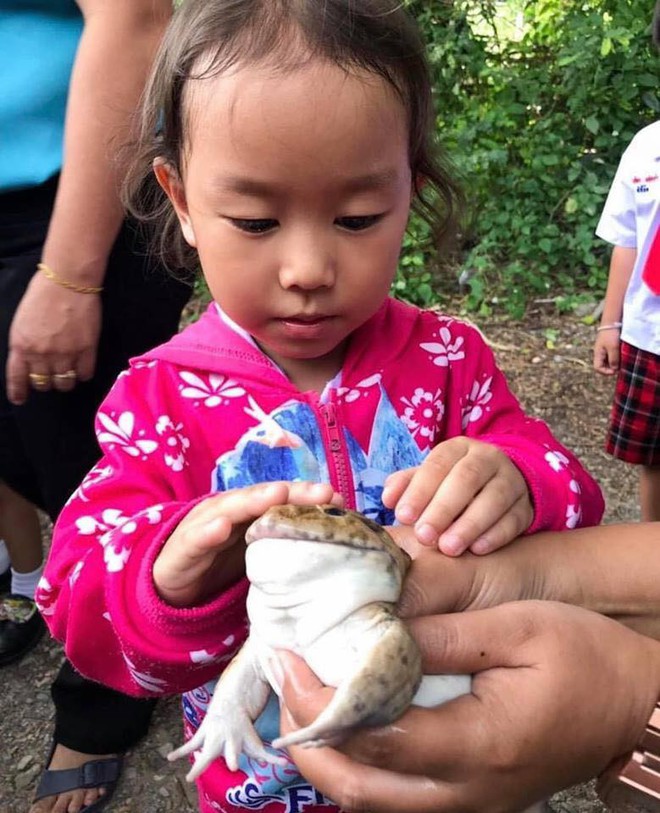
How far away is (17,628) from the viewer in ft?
9.20

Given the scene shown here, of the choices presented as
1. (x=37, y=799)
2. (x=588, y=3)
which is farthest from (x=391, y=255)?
(x=588, y=3)

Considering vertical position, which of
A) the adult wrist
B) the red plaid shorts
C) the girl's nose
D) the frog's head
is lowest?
the red plaid shorts

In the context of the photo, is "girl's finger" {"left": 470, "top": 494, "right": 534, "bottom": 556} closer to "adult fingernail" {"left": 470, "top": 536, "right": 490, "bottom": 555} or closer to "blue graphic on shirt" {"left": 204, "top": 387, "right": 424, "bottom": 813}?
"adult fingernail" {"left": 470, "top": 536, "right": 490, "bottom": 555}

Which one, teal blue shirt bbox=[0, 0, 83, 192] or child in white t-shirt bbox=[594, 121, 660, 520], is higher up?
teal blue shirt bbox=[0, 0, 83, 192]

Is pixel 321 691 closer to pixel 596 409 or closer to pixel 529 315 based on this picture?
pixel 596 409

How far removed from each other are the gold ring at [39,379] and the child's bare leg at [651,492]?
2374mm

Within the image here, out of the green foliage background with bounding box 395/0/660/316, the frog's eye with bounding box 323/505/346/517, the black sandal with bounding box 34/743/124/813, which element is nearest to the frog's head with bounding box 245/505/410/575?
the frog's eye with bounding box 323/505/346/517

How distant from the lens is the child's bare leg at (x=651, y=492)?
322cm

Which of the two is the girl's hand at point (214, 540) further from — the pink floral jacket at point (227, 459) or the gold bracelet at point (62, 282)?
the gold bracelet at point (62, 282)

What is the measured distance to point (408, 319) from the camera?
5.57ft

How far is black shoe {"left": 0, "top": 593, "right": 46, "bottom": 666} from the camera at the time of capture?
2789 mm

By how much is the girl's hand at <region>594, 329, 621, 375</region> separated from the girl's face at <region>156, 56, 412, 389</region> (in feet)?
7.23

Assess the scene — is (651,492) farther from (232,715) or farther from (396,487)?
(232,715)

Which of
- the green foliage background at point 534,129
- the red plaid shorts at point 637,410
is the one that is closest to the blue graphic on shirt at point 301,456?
the red plaid shorts at point 637,410
